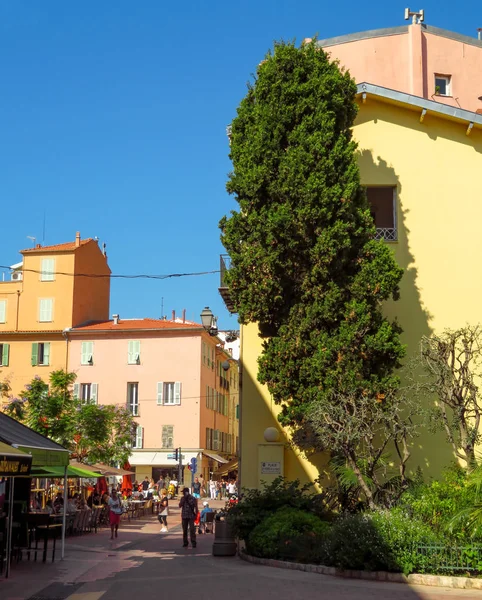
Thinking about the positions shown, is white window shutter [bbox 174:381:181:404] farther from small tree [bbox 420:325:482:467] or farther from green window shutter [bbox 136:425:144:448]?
small tree [bbox 420:325:482:467]

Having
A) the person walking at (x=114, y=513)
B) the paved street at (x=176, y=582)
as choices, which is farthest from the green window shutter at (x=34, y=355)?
the paved street at (x=176, y=582)

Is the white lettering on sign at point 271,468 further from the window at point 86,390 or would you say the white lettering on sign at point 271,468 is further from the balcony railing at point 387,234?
the window at point 86,390

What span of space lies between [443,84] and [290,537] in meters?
22.0

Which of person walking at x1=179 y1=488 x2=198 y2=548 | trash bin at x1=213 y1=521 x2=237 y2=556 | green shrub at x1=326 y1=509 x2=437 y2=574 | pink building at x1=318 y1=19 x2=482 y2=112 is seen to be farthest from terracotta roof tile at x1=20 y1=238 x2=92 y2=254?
green shrub at x1=326 y1=509 x2=437 y2=574

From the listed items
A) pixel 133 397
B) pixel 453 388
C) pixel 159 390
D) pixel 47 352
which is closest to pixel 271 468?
pixel 453 388

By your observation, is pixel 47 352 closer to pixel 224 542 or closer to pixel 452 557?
pixel 224 542

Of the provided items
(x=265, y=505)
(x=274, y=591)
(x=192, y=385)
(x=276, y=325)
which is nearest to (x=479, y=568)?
(x=274, y=591)

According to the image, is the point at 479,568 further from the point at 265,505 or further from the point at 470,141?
the point at 470,141

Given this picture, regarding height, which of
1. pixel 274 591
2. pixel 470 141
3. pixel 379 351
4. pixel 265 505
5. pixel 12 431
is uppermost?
pixel 470 141

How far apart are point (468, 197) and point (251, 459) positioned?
9364 millimetres

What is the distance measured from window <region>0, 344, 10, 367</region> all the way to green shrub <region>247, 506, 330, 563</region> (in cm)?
4766

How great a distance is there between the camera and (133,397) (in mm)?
61844

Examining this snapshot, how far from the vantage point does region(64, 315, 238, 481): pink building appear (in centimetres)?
6097

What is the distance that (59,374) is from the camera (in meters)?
31.8
